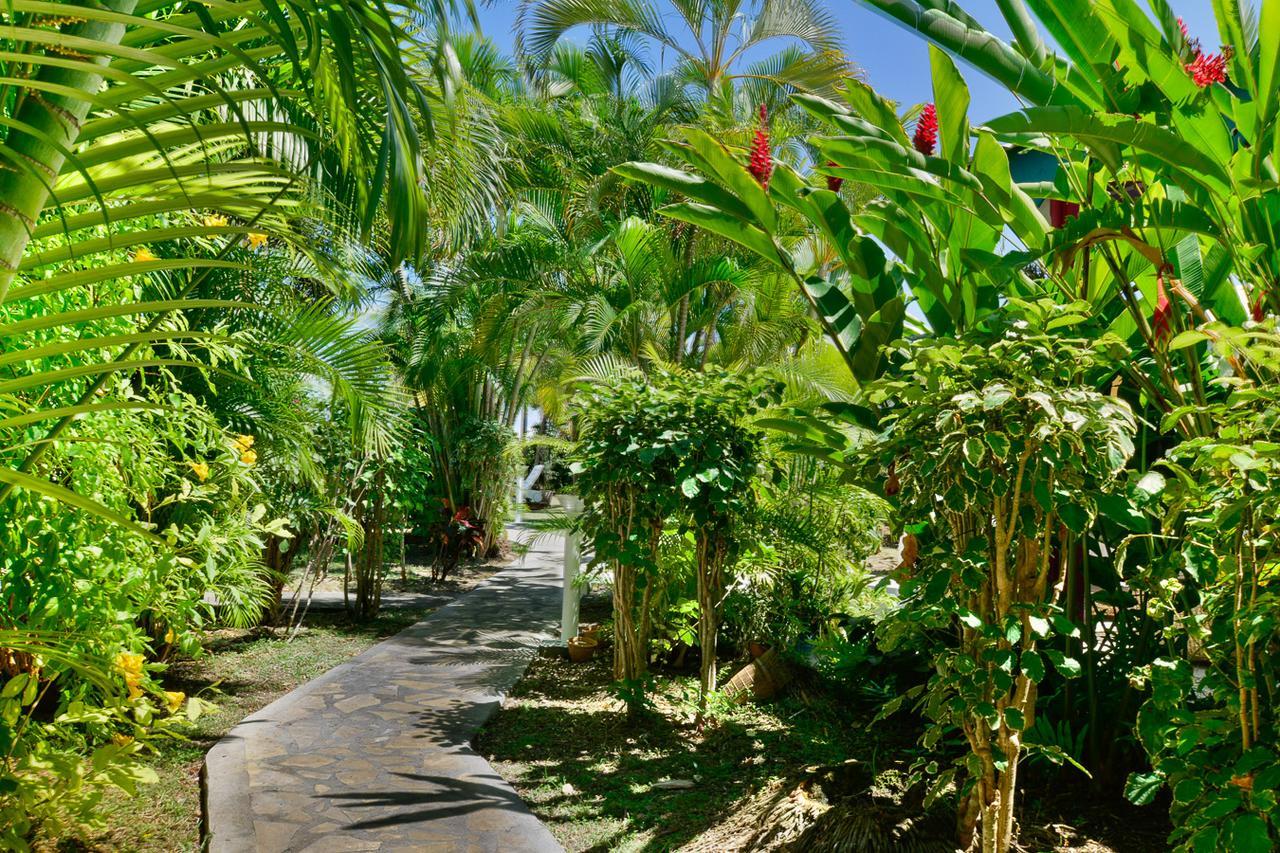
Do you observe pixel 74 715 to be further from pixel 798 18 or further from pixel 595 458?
pixel 798 18

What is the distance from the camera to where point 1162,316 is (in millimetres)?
2701

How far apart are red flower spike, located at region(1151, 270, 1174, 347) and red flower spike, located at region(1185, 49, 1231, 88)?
53 cm

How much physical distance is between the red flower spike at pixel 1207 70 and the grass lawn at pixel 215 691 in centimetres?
370

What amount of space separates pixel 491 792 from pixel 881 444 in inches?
102

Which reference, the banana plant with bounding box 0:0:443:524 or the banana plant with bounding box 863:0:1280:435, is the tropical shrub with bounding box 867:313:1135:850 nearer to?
the banana plant with bounding box 863:0:1280:435

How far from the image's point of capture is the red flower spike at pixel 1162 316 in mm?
2631

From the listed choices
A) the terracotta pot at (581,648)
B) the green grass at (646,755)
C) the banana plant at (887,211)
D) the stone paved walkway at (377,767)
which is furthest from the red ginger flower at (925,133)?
the terracotta pot at (581,648)

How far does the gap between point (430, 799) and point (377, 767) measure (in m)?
0.55

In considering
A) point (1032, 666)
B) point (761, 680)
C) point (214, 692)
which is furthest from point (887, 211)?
point (214, 692)

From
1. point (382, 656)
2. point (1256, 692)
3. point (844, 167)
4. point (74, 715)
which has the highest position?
point (844, 167)

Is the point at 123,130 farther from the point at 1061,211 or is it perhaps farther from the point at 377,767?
the point at 377,767

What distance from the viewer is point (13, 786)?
Result: 184 cm

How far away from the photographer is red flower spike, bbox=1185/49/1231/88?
2328 mm

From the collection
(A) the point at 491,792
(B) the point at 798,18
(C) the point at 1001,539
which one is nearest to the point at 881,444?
(C) the point at 1001,539
